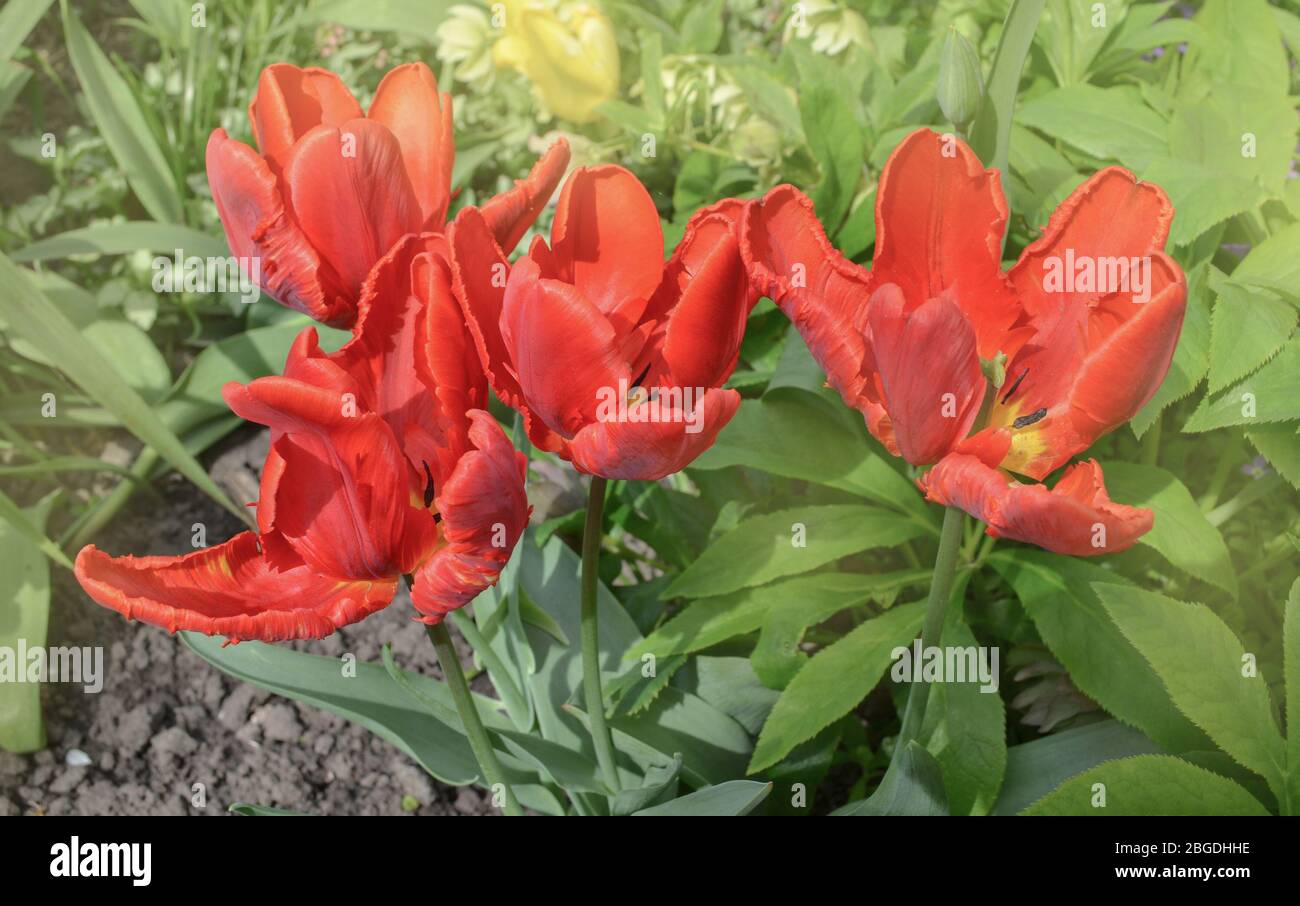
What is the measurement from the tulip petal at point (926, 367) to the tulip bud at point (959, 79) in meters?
0.30

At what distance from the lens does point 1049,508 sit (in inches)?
28.9

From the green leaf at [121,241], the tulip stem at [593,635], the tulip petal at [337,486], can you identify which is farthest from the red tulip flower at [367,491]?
the green leaf at [121,241]

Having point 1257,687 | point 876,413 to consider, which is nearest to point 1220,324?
point 1257,687

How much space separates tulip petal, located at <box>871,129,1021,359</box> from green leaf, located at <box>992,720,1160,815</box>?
0.53 metres

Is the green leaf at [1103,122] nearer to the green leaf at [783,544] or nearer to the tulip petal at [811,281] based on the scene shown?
the green leaf at [783,544]

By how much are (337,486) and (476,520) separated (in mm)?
97

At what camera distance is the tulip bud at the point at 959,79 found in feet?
3.41

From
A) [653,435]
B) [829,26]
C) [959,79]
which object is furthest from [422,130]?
[829,26]

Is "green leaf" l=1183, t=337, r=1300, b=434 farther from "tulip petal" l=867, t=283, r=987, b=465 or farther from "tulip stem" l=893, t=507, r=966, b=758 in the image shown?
"tulip petal" l=867, t=283, r=987, b=465

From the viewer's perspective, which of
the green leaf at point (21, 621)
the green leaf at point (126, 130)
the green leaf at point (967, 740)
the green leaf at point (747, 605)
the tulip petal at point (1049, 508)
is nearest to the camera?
the tulip petal at point (1049, 508)

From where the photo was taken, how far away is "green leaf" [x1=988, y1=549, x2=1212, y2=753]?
1147mm

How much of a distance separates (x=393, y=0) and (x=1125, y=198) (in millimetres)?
1861

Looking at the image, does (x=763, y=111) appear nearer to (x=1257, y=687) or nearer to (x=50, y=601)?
(x=1257, y=687)

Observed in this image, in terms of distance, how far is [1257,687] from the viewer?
3.49ft
